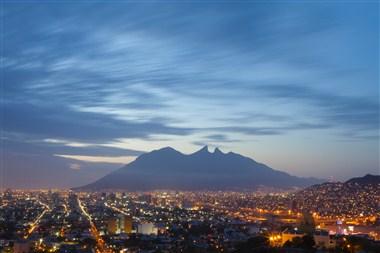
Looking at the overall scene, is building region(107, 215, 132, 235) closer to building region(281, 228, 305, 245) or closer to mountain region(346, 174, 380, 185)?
building region(281, 228, 305, 245)

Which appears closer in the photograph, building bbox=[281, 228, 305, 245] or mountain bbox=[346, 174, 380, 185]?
building bbox=[281, 228, 305, 245]

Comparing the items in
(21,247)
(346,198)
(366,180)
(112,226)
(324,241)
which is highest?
(366,180)

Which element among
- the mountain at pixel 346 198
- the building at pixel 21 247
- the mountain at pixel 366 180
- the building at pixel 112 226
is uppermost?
the mountain at pixel 366 180

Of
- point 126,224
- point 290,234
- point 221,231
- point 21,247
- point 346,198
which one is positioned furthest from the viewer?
point 346,198

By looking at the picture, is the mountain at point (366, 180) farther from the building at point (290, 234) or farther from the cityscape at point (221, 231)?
the building at point (290, 234)

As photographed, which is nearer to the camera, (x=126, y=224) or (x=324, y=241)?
(x=324, y=241)

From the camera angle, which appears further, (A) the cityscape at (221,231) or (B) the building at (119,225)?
(B) the building at (119,225)

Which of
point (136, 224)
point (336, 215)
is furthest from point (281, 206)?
point (136, 224)

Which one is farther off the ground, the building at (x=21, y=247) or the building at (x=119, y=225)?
the building at (x=119, y=225)

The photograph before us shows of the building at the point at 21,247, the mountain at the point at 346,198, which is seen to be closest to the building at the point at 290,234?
the building at the point at 21,247

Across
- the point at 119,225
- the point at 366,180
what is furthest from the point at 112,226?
the point at 366,180

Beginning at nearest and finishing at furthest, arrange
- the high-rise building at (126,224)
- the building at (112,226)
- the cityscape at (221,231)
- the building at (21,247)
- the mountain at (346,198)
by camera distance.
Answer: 1. the cityscape at (221,231)
2. the building at (21,247)
3. the building at (112,226)
4. the high-rise building at (126,224)
5. the mountain at (346,198)

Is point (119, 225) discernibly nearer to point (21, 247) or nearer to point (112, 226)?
point (112, 226)

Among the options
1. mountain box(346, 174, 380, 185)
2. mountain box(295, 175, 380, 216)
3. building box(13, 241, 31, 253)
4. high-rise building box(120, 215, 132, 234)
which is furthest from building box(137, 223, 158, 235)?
mountain box(346, 174, 380, 185)
